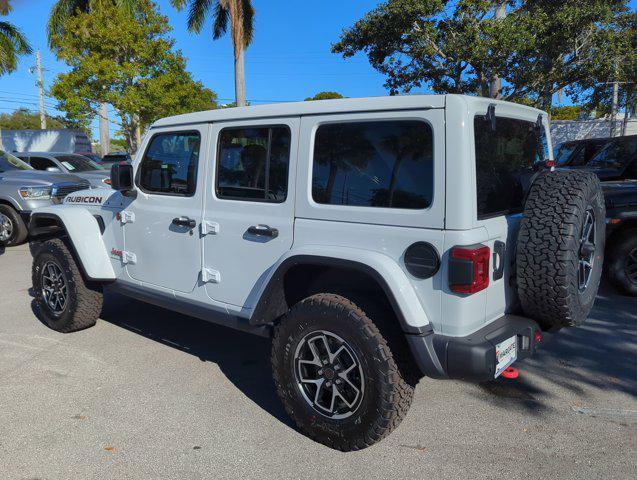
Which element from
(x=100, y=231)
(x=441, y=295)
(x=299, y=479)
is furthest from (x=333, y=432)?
(x=100, y=231)

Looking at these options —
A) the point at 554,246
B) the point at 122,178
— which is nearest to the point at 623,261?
the point at 554,246

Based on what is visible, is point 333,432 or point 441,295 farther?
point 333,432

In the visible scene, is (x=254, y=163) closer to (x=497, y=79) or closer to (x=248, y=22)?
(x=497, y=79)

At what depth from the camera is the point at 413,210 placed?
260cm

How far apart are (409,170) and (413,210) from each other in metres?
0.22

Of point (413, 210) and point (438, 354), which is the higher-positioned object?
point (413, 210)

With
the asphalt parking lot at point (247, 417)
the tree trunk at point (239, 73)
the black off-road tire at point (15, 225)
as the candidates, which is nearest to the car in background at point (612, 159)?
the asphalt parking lot at point (247, 417)

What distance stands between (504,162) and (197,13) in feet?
68.2

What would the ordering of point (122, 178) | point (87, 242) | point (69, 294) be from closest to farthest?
point (122, 178) → point (87, 242) → point (69, 294)

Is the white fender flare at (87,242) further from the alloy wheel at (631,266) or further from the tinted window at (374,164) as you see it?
the alloy wheel at (631,266)

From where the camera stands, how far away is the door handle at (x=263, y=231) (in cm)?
311

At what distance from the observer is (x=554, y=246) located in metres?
2.60

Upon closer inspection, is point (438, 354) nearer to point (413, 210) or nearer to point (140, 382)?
point (413, 210)

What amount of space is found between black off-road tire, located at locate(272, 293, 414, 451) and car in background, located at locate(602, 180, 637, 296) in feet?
13.3
